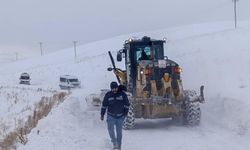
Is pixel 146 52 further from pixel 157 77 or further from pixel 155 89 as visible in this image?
pixel 155 89

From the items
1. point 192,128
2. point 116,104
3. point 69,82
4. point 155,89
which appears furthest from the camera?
point 69,82

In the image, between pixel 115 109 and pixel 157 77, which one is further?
pixel 157 77

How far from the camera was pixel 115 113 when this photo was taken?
14.0 meters

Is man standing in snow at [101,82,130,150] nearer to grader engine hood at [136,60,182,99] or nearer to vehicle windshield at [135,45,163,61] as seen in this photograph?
grader engine hood at [136,60,182,99]

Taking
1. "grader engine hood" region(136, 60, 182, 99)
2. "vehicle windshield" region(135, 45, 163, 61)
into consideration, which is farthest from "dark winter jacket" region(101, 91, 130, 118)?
"vehicle windshield" region(135, 45, 163, 61)

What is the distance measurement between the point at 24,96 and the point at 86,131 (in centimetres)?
2021

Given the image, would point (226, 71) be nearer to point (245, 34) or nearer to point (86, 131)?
point (86, 131)

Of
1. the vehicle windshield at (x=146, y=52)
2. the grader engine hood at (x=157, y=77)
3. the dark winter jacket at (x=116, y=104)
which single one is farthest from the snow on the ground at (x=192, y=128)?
the vehicle windshield at (x=146, y=52)

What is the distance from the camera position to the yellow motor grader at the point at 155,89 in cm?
1789

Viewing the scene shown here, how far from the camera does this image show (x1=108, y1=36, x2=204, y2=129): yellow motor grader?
17891 mm

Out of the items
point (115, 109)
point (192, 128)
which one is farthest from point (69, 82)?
point (115, 109)

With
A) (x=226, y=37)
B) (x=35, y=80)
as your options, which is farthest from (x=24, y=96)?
(x=35, y=80)

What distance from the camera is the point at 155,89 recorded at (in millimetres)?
18156

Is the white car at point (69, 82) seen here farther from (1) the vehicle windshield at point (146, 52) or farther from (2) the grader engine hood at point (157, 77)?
(2) the grader engine hood at point (157, 77)
